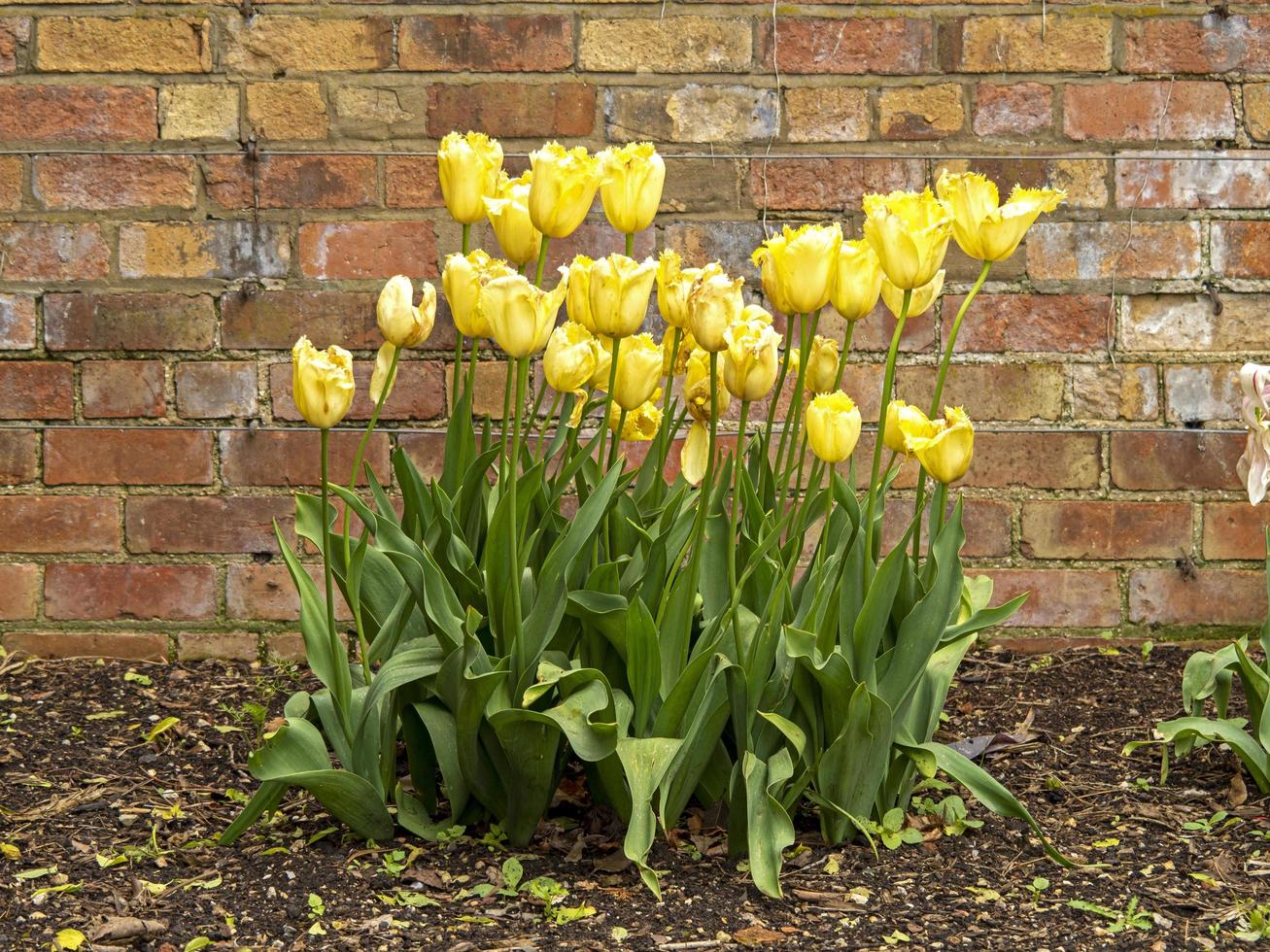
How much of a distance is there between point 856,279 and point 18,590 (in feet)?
4.76

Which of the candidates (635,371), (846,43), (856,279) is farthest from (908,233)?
(846,43)

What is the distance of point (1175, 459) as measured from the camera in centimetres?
208

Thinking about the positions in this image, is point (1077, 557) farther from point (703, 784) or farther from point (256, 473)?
point (256, 473)

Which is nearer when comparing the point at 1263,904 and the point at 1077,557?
the point at 1263,904


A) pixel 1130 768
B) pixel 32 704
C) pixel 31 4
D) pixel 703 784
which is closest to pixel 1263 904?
pixel 1130 768

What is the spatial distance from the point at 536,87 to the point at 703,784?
1.09 m

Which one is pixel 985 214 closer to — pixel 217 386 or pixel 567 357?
pixel 567 357

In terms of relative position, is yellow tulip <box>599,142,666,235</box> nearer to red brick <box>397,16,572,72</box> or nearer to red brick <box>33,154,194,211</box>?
red brick <box>397,16,572,72</box>

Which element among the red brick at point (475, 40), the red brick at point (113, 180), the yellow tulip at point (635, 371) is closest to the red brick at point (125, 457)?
the red brick at point (113, 180)

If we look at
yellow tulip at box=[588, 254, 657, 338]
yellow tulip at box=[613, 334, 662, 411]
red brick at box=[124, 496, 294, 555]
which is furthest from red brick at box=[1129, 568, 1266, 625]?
red brick at box=[124, 496, 294, 555]

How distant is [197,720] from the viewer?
1835 mm

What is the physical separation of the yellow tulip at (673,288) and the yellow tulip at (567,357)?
100 millimetres

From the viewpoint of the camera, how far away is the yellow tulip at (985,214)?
1270mm

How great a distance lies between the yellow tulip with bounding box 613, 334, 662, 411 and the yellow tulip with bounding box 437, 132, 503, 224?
209 mm
